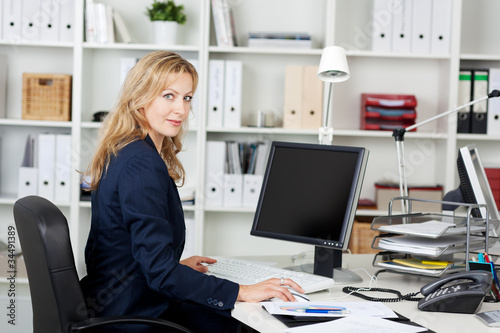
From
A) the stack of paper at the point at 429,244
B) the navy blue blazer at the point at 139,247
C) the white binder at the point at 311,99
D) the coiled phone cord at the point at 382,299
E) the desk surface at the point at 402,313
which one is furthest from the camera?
the white binder at the point at 311,99

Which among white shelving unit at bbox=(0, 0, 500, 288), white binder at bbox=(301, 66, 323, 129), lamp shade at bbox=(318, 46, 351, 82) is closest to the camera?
lamp shade at bbox=(318, 46, 351, 82)

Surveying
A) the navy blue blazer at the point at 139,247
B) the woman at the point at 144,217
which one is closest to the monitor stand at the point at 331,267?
the woman at the point at 144,217

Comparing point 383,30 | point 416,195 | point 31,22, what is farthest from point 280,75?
point 31,22

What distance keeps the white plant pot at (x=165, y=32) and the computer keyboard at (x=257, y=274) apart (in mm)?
1766

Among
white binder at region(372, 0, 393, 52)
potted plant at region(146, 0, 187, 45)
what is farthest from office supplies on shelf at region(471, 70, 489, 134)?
potted plant at region(146, 0, 187, 45)

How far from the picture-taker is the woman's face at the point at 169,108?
66.8 inches

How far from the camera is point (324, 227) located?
1.75m

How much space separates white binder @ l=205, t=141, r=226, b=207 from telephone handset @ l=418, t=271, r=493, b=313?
1889 mm

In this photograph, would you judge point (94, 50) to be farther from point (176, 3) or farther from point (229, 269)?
point (229, 269)

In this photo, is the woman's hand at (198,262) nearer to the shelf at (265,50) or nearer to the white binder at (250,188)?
the white binder at (250,188)

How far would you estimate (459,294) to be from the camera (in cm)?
141

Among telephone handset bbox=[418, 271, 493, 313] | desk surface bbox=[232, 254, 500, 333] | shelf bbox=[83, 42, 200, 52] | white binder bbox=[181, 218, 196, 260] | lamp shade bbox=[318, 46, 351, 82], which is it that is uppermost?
shelf bbox=[83, 42, 200, 52]

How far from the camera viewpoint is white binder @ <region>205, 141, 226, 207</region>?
3.26 meters

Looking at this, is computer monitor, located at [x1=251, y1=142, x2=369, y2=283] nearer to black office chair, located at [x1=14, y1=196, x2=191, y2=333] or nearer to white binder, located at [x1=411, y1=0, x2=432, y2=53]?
black office chair, located at [x1=14, y1=196, x2=191, y2=333]
